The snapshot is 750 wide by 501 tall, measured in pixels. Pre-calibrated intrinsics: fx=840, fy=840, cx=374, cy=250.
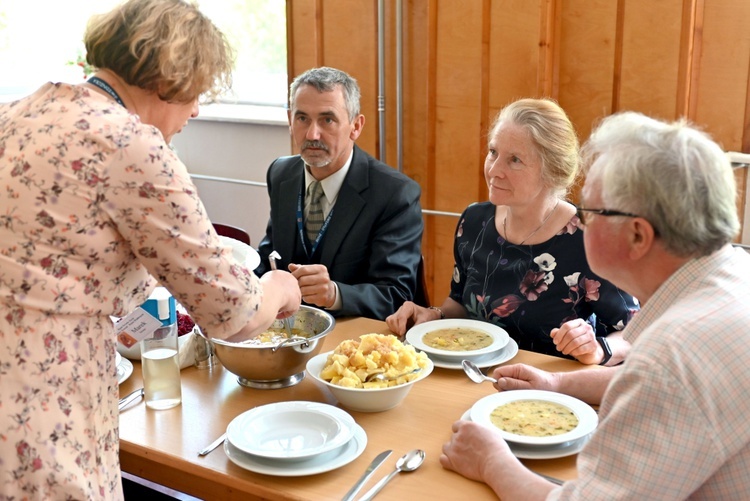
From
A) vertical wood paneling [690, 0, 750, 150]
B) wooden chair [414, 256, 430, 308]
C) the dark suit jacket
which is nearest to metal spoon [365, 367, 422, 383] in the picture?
the dark suit jacket

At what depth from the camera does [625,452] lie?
1.18 meters

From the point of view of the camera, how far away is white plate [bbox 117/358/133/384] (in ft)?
6.41

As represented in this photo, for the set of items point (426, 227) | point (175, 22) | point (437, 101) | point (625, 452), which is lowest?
point (426, 227)

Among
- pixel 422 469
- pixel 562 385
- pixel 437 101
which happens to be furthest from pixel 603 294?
pixel 437 101

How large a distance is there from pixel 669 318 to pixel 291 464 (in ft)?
2.42

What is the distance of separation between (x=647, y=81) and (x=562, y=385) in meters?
1.97

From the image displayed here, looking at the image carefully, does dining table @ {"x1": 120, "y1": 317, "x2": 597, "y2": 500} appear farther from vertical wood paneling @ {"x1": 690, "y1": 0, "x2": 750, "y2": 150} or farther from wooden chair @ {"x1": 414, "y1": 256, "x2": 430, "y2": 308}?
vertical wood paneling @ {"x1": 690, "y1": 0, "x2": 750, "y2": 150}

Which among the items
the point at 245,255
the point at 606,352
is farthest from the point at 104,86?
the point at 606,352

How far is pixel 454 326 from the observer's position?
2.25m

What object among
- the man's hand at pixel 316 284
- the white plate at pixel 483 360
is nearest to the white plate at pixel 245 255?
the man's hand at pixel 316 284

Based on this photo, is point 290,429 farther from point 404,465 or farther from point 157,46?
point 157,46

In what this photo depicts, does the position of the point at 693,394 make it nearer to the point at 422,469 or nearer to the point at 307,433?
the point at 422,469

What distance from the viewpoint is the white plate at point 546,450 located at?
1.56 m

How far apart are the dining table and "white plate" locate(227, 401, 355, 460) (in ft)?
0.14
